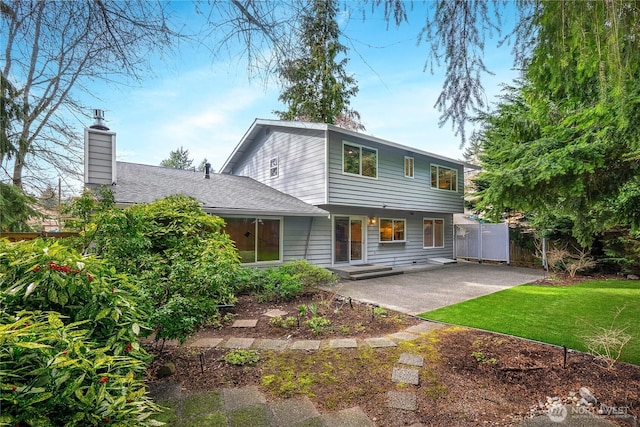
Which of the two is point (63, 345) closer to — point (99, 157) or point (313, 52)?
point (313, 52)

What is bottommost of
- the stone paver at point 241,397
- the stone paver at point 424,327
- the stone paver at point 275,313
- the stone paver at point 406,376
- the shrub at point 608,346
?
the stone paver at point 275,313

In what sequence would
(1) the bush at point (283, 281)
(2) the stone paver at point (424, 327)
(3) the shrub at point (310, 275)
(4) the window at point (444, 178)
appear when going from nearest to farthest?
1. (2) the stone paver at point (424, 327)
2. (1) the bush at point (283, 281)
3. (3) the shrub at point (310, 275)
4. (4) the window at point (444, 178)

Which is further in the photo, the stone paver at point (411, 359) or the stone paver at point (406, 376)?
the stone paver at point (411, 359)

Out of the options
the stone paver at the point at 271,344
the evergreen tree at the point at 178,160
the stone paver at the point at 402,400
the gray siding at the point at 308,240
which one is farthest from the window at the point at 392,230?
the evergreen tree at the point at 178,160

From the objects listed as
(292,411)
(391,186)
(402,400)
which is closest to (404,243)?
(391,186)

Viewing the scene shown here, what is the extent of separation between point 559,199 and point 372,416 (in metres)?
5.60

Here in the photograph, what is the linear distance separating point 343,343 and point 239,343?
1.46 meters

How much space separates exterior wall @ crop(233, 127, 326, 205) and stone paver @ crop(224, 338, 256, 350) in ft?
20.2

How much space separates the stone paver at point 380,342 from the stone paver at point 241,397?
1.80 meters

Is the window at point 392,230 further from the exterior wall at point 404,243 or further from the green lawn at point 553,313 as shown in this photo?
the green lawn at point 553,313

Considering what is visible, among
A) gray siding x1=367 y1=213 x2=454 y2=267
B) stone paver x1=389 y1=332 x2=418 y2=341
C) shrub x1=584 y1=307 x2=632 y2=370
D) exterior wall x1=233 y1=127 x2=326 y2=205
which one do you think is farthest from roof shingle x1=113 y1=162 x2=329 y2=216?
shrub x1=584 y1=307 x2=632 y2=370

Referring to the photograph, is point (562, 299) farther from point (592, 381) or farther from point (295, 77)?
point (295, 77)

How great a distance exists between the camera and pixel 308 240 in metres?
10.8

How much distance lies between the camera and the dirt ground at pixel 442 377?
2728 millimetres
